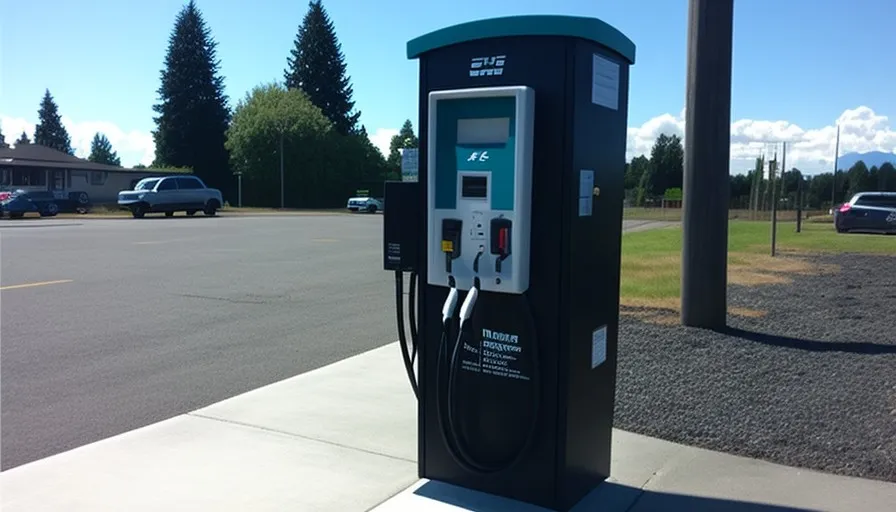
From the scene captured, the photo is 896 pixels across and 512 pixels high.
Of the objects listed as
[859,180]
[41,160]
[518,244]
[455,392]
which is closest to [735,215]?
[859,180]

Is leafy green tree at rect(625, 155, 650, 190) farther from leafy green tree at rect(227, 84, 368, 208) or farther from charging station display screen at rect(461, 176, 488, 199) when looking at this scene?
charging station display screen at rect(461, 176, 488, 199)

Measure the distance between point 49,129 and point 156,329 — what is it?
12471 cm

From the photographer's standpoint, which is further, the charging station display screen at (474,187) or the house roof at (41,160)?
the house roof at (41,160)

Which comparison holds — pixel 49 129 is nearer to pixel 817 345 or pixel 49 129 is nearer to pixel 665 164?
pixel 665 164

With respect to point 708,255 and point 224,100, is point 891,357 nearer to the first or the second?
point 708,255

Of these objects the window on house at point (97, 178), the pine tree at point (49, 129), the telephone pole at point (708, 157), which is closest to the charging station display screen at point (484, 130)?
the telephone pole at point (708, 157)

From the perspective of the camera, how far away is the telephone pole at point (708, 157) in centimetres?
808

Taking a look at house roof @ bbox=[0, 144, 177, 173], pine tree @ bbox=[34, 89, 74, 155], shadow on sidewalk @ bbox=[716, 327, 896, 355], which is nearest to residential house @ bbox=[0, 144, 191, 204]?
house roof @ bbox=[0, 144, 177, 173]

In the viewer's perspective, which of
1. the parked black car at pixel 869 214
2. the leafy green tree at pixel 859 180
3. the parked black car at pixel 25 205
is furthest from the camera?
the leafy green tree at pixel 859 180

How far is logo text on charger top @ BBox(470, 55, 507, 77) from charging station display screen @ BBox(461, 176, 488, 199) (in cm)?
55

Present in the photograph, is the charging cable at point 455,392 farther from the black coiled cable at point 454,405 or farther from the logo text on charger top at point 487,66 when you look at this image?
the logo text on charger top at point 487,66

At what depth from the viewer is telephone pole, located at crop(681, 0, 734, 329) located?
8078 mm

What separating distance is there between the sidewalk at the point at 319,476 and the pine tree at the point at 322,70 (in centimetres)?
8190

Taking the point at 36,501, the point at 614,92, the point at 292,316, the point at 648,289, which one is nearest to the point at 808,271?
the point at 648,289
